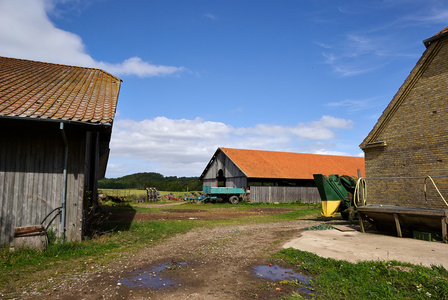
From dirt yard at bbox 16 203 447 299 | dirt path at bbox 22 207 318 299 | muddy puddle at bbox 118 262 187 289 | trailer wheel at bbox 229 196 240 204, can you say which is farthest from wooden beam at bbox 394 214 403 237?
trailer wheel at bbox 229 196 240 204

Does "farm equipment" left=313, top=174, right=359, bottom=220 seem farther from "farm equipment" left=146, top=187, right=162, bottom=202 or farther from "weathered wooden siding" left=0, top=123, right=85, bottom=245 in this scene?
"farm equipment" left=146, top=187, right=162, bottom=202

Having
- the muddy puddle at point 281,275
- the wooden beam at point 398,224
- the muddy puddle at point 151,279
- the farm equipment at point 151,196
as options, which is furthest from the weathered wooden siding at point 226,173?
the muddy puddle at point 151,279

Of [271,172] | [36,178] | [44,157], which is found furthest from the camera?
[271,172]

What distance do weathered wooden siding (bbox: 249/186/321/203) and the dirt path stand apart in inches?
856

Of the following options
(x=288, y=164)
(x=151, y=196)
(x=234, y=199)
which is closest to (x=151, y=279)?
(x=234, y=199)

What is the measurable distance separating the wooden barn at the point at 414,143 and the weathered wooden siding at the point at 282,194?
17124mm

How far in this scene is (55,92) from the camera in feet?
32.2

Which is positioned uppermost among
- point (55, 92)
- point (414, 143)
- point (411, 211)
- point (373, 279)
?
point (55, 92)

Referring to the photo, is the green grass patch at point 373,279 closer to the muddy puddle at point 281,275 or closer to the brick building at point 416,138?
the muddy puddle at point 281,275

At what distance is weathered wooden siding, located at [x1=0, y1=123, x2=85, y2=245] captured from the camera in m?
8.05

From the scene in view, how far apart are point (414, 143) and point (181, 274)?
11.7m

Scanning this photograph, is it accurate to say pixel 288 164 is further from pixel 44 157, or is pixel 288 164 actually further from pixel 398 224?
pixel 44 157

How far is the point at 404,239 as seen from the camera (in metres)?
9.37

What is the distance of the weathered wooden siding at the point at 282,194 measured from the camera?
3112 centimetres
